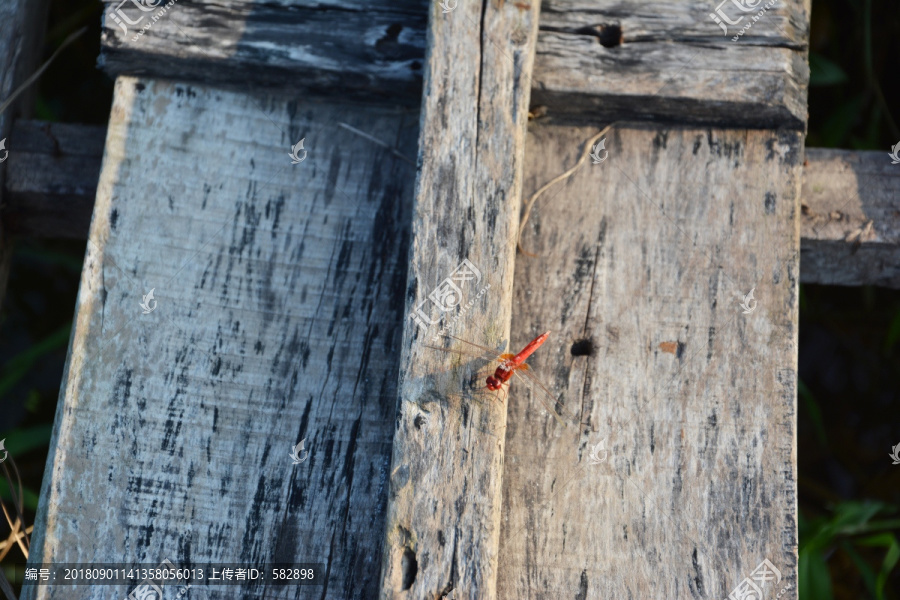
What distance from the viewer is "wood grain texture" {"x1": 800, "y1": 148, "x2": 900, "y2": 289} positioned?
1.54m

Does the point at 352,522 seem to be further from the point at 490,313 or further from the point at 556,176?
the point at 556,176

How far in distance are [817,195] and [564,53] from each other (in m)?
0.70

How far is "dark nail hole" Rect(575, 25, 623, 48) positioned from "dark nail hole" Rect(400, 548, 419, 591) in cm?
118

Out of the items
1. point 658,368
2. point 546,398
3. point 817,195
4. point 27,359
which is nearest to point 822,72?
point 817,195

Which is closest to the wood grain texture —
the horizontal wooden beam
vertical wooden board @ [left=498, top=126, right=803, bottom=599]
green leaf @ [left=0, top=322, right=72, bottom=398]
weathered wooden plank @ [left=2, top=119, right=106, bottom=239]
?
the horizontal wooden beam

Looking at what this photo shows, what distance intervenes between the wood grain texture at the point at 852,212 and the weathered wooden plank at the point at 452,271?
2.50ft

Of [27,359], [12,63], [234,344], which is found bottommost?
[27,359]

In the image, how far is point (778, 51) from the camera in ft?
4.94

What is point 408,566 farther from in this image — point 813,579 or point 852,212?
point 813,579

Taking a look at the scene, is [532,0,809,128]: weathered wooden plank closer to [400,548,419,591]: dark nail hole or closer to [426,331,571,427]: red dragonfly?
[426,331,571,427]: red dragonfly

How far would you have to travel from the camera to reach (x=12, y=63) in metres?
1.65

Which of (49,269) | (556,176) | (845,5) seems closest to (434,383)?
(556,176)

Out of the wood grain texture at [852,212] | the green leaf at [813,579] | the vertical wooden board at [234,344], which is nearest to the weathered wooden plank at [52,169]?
the vertical wooden board at [234,344]

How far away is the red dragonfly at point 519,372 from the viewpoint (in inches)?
48.3
